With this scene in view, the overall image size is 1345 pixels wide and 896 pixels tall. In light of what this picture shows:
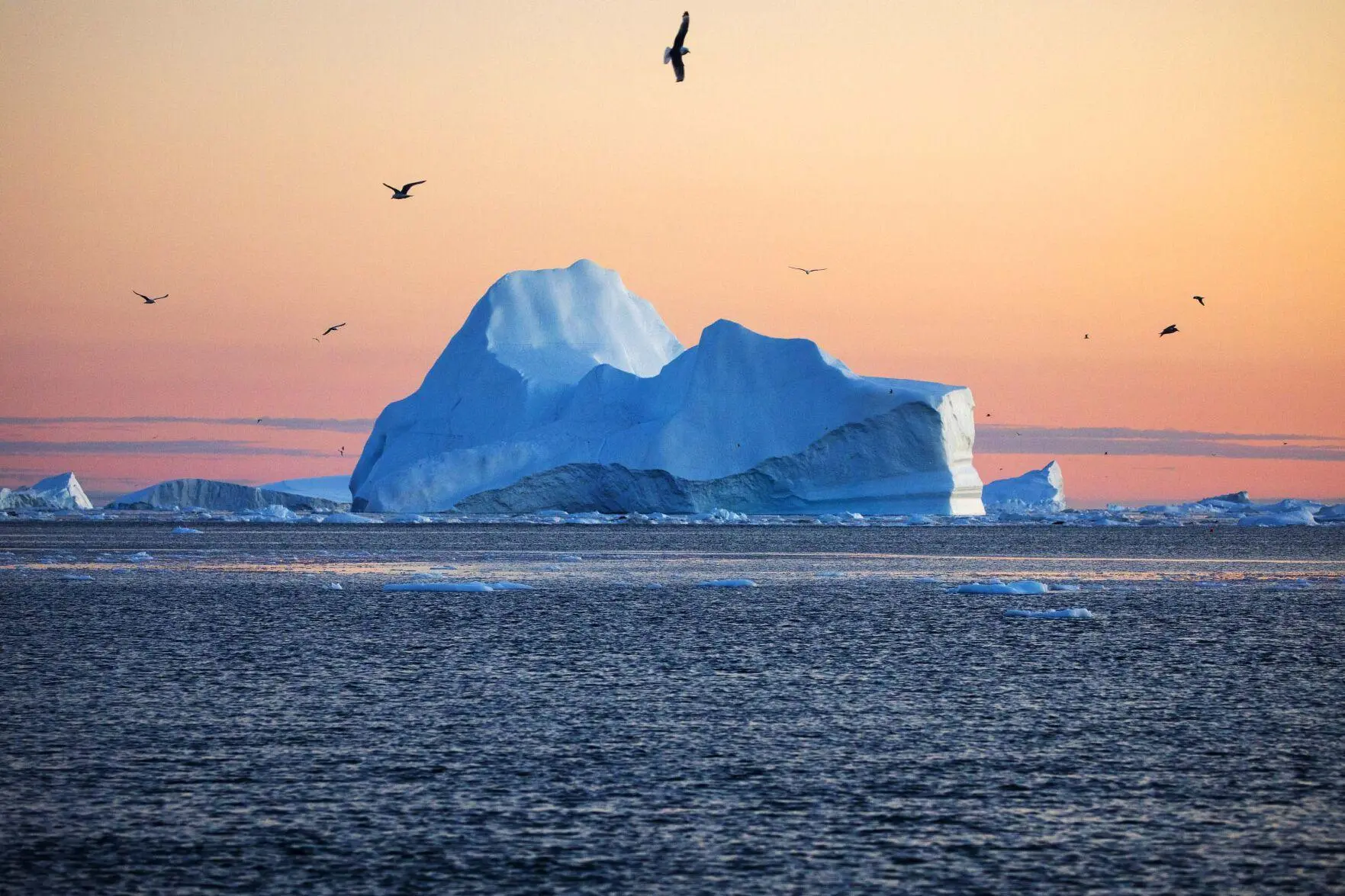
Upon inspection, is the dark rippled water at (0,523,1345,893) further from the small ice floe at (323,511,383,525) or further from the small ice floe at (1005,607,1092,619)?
the small ice floe at (323,511,383,525)

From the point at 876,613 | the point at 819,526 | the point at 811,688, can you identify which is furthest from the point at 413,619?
the point at 819,526

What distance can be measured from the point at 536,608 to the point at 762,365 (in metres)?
32.7

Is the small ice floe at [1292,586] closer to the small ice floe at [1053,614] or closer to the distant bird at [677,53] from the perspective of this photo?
the small ice floe at [1053,614]

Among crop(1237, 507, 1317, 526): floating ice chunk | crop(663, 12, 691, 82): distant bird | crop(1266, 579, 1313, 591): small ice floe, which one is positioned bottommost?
crop(1266, 579, 1313, 591): small ice floe

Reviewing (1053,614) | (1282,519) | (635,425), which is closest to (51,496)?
(635,425)

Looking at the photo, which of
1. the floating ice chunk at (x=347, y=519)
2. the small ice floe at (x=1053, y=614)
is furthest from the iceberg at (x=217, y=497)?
the small ice floe at (x=1053, y=614)

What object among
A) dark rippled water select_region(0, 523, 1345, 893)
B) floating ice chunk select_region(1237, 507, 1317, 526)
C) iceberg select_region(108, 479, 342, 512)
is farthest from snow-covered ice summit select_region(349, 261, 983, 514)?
dark rippled water select_region(0, 523, 1345, 893)

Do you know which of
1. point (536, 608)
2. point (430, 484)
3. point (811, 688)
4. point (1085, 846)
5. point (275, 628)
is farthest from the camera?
point (430, 484)

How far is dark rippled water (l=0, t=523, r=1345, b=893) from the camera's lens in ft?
17.4

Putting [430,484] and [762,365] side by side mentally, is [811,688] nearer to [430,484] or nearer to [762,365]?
[762,365]

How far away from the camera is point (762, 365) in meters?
48.7

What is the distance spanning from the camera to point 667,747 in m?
7.52

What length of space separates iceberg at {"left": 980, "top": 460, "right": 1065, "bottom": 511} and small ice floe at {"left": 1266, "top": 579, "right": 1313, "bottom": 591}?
2108 inches

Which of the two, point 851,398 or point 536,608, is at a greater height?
point 851,398
